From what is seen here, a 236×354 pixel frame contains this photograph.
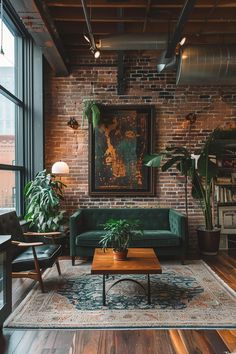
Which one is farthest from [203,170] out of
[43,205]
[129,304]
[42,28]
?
[42,28]

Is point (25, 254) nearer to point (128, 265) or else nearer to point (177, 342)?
point (128, 265)

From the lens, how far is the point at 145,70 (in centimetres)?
588

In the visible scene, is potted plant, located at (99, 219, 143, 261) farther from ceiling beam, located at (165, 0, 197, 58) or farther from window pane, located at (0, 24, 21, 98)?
window pane, located at (0, 24, 21, 98)

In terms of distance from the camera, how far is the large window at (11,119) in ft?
15.7

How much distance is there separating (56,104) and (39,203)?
76.4 inches

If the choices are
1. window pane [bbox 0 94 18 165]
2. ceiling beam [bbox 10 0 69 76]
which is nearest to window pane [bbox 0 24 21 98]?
window pane [bbox 0 94 18 165]

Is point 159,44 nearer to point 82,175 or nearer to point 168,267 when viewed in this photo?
point 82,175

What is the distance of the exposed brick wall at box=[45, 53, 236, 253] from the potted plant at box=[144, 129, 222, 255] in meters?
0.38

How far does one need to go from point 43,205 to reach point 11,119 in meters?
1.50

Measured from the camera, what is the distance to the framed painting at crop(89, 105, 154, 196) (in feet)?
19.1

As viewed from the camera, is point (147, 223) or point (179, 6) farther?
point (147, 223)

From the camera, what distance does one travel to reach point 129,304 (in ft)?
10.8

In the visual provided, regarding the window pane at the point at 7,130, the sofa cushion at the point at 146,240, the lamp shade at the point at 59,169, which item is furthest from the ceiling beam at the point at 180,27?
the sofa cushion at the point at 146,240

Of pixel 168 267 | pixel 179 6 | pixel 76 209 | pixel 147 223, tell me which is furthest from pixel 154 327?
pixel 179 6
